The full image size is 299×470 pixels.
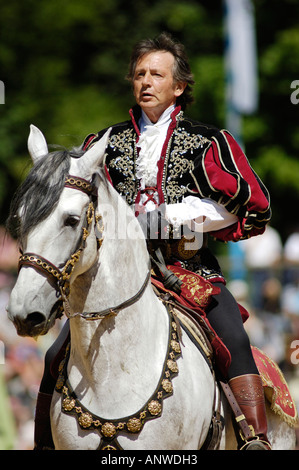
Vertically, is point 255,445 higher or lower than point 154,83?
lower

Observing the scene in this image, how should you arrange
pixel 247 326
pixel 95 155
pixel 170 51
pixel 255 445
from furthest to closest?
pixel 247 326 → pixel 170 51 → pixel 255 445 → pixel 95 155

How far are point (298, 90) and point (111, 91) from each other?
7688mm

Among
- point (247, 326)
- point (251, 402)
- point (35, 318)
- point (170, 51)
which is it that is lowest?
point (247, 326)

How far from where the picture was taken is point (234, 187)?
510 cm

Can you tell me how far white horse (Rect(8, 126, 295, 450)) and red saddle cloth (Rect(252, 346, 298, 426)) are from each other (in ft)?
3.11

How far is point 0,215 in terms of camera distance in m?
20.6

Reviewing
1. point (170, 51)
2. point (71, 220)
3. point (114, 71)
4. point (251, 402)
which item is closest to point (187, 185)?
point (170, 51)

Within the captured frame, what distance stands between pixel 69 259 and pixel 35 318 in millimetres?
374

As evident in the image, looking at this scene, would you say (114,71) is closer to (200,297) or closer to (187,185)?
(187,185)

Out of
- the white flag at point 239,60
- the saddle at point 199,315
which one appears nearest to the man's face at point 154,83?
the saddle at point 199,315

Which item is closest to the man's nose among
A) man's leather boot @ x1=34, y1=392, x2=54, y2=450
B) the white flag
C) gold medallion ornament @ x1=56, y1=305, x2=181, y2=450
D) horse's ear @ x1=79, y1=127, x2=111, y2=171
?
horse's ear @ x1=79, y1=127, x2=111, y2=171

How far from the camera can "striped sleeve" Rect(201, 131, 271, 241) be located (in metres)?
5.10

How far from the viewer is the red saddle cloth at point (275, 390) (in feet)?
18.4
